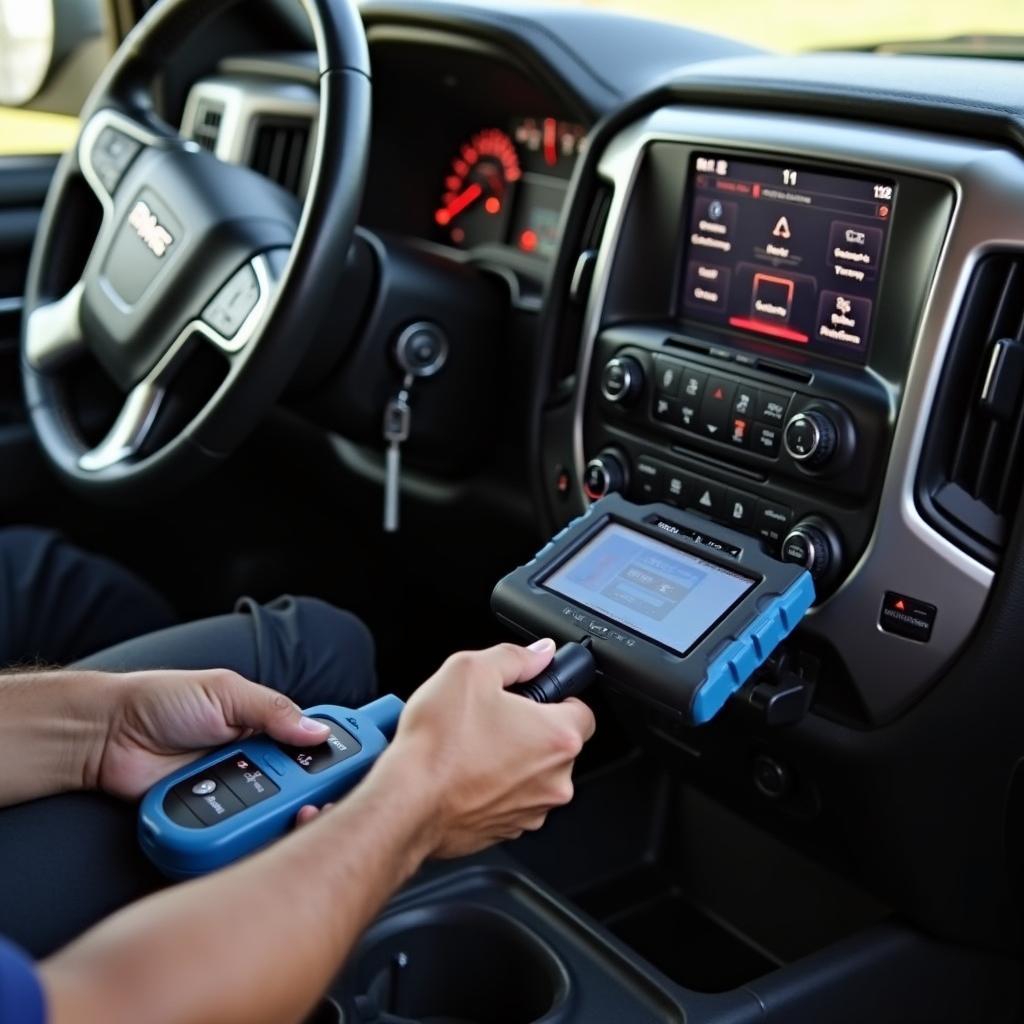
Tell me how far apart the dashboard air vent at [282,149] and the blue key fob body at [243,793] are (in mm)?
1077

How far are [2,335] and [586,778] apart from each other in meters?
1.04

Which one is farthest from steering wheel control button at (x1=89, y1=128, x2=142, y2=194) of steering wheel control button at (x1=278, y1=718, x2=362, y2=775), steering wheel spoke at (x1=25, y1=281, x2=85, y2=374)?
steering wheel control button at (x1=278, y1=718, x2=362, y2=775)

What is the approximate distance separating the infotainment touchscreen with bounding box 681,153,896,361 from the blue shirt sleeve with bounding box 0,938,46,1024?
808mm

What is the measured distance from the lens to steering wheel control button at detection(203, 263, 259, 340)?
136cm

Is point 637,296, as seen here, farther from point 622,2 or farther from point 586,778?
point 622,2

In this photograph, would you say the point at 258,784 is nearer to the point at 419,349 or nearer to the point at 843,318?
the point at 843,318

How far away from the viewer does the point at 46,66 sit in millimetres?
2166

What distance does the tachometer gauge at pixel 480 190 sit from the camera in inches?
72.2

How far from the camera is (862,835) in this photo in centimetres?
124

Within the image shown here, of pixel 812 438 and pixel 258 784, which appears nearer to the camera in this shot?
Answer: pixel 258 784

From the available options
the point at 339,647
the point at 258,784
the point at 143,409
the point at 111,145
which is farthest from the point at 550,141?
the point at 258,784

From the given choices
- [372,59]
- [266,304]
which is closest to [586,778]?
[266,304]

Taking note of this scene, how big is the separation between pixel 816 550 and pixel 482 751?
0.39 metres

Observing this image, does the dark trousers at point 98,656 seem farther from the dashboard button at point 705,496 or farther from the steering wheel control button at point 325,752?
the dashboard button at point 705,496
